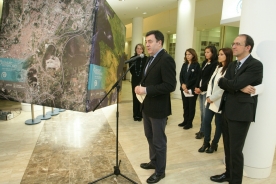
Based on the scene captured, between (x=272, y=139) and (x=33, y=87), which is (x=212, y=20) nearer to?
(x=272, y=139)

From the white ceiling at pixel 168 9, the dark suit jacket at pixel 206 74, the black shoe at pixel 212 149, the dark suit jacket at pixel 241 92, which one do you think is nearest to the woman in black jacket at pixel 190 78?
the dark suit jacket at pixel 206 74

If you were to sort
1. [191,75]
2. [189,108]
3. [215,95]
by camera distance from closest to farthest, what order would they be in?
[215,95] < [191,75] < [189,108]

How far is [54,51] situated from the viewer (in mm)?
2449

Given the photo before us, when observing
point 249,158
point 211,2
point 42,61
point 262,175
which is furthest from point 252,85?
point 211,2

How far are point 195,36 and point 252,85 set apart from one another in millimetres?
10509

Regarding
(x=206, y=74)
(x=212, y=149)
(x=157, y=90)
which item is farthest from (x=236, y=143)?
(x=206, y=74)

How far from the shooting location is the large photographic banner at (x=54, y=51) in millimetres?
2363

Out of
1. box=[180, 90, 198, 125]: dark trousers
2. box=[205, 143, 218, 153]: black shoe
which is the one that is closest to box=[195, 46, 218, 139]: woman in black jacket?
box=[180, 90, 198, 125]: dark trousers

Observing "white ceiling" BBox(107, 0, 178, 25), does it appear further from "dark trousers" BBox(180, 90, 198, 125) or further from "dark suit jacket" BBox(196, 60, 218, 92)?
"dark suit jacket" BBox(196, 60, 218, 92)

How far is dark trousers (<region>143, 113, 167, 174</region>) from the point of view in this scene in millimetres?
2262

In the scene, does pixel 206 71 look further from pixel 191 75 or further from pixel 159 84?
pixel 159 84

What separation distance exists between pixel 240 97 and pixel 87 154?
7.27 ft

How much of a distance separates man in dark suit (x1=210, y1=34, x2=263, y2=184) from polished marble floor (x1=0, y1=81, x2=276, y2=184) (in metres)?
0.64

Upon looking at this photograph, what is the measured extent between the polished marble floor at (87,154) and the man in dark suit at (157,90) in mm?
408
